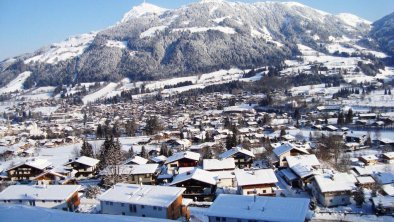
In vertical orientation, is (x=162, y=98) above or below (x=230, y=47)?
below

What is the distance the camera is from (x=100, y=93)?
407ft

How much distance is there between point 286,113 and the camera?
67.2 m

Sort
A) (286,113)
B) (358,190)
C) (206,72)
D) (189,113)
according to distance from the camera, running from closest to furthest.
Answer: (358,190), (286,113), (189,113), (206,72)

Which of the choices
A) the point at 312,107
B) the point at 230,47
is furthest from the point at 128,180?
the point at 230,47

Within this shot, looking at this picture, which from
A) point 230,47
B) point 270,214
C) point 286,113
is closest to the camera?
point 270,214

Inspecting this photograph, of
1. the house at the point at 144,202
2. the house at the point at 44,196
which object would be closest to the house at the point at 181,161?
the house at the point at 44,196

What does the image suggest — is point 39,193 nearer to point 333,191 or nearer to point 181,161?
→ point 181,161

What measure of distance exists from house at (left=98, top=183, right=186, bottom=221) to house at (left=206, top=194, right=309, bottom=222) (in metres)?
2.17

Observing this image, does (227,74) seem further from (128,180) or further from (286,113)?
(128,180)

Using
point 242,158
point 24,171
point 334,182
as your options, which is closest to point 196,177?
point 334,182

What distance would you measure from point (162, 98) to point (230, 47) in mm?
66536

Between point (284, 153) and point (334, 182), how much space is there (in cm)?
903

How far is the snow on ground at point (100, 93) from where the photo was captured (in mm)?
115812

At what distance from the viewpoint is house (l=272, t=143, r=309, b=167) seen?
3142cm
